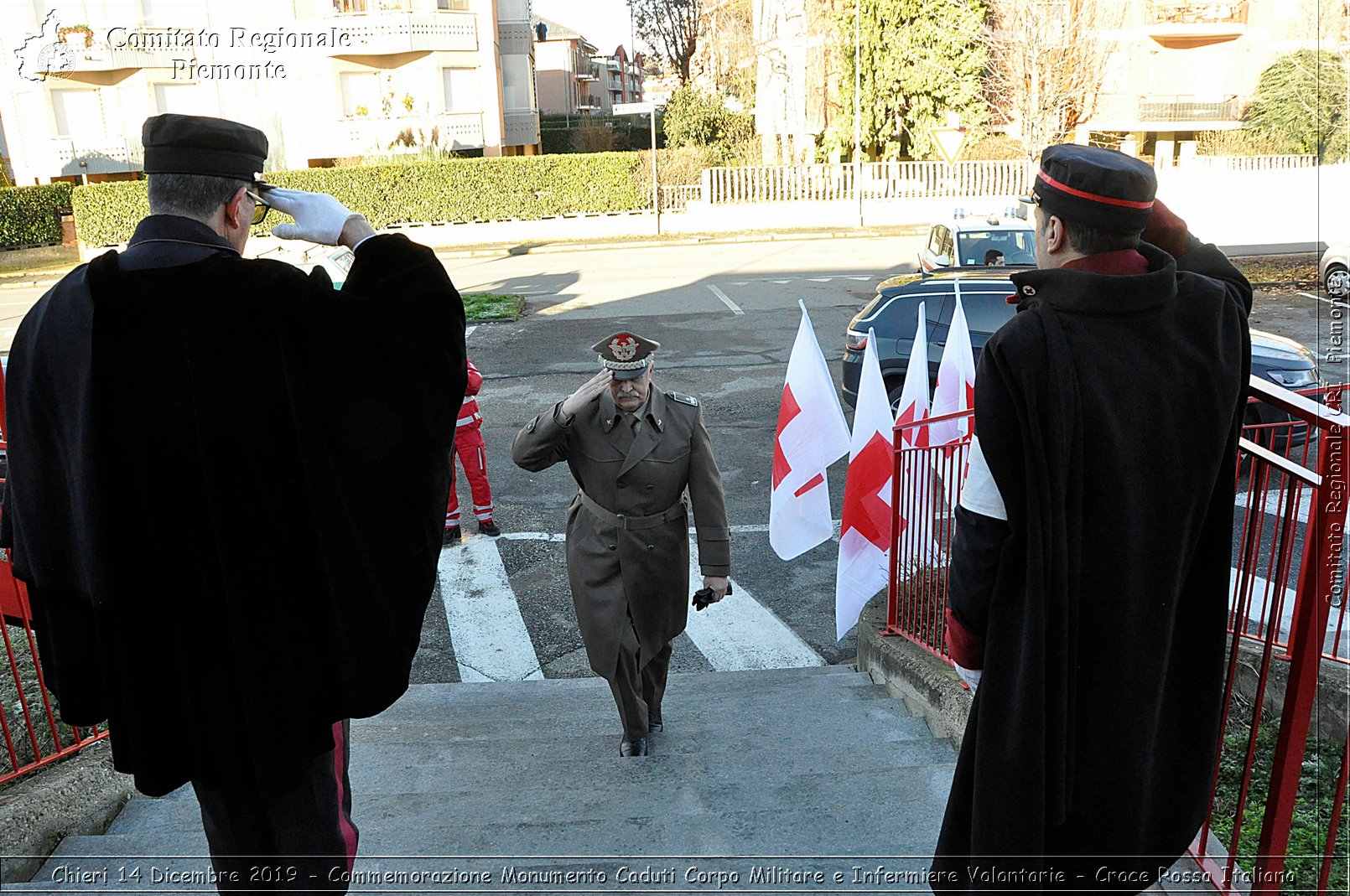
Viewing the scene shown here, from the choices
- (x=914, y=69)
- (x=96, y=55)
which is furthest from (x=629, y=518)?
(x=96, y=55)

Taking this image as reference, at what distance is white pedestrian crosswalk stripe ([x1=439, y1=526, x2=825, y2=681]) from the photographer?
21.4ft

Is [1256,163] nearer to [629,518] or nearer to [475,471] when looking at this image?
[475,471]

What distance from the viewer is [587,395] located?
4668mm

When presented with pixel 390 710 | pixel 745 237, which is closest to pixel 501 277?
pixel 745 237

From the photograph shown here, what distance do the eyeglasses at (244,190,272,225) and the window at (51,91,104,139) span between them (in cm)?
3755

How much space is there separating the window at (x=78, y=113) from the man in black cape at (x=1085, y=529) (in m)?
38.7

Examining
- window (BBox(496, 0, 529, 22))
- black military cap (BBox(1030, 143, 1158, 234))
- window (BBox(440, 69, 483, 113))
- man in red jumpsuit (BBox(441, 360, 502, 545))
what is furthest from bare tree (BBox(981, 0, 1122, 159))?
black military cap (BBox(1030, 143, 1158, 234))

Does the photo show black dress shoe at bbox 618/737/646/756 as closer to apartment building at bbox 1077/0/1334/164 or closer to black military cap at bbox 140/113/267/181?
black military cap at bbox 140/113/267/181

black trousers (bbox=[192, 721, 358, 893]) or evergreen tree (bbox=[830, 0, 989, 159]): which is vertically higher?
evergreen tree (bbox=[830, 0, 989, 159])

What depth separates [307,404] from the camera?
7.32ft

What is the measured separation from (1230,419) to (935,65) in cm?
3437

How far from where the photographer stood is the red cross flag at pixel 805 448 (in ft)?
21.5

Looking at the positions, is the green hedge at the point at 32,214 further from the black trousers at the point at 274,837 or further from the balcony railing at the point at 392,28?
the black trousers at the point at 274,837

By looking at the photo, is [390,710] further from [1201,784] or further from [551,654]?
[1201,784]
